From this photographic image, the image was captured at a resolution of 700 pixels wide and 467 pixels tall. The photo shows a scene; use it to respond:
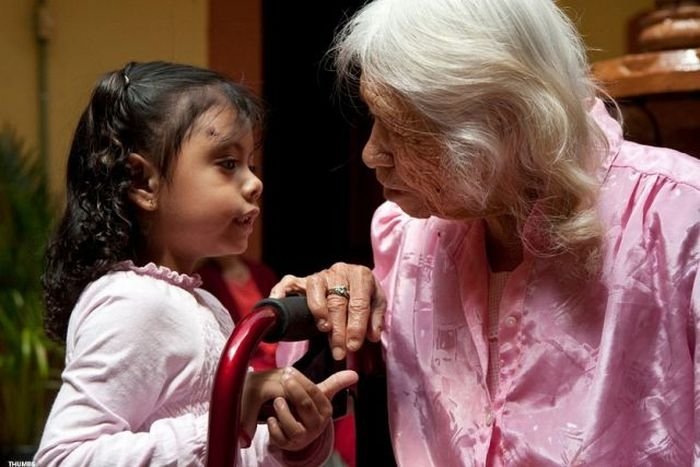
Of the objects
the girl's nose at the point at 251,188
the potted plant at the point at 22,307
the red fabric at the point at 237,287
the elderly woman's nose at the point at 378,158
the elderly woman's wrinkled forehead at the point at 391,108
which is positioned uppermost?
the elderly woman's wrinkled forehead at the point at 391,108

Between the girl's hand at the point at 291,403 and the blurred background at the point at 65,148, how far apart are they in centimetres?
176

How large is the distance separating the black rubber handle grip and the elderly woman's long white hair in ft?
0.88

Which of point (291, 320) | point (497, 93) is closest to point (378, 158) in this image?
point (497, 93)

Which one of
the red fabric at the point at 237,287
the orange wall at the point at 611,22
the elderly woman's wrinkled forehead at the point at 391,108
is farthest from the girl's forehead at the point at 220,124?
the orange wall at the point at 611,22

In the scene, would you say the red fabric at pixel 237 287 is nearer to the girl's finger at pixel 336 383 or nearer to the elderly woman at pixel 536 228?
the elderly woman at pixel 536 228

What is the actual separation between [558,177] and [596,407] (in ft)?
1.00

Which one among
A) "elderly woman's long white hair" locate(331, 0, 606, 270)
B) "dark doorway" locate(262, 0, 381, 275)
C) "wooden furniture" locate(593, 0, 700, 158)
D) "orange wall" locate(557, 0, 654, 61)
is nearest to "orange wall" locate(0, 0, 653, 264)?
"orange wall" locate(557, 0, 654, 61)

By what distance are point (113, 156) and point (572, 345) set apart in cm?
66

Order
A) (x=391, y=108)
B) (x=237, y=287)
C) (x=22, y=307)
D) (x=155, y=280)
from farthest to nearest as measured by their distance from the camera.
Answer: (x=22, y=307) < (x=237, y=287) < (x=391, y=108) < (x=155, y=280)

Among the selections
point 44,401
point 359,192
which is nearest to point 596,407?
point 359,192

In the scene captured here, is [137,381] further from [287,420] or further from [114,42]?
[114,42]

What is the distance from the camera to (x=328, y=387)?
155cm

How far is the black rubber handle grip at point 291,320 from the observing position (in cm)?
→ 158

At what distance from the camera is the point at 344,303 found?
174 centimetres
